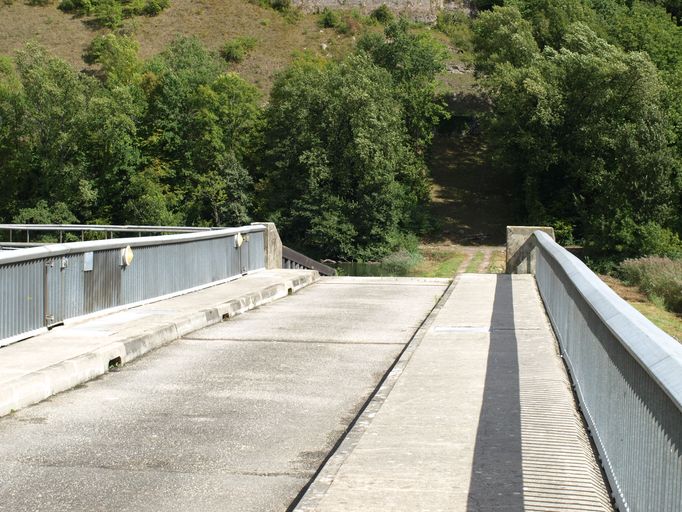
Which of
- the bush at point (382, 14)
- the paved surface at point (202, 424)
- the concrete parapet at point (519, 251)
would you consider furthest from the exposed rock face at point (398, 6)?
the paved surface at point (202, 424)

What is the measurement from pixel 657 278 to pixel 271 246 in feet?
71.7

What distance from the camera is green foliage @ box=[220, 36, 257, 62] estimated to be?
320ft

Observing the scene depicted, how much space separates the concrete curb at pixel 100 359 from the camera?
782 centimetres

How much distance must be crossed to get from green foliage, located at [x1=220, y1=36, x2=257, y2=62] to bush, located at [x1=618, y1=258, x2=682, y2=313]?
195 feet

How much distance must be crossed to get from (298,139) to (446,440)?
189 ft

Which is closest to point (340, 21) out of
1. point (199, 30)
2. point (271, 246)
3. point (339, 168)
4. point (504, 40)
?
point (199, 30)

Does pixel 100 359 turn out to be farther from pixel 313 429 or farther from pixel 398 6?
Result: pixel 398 6

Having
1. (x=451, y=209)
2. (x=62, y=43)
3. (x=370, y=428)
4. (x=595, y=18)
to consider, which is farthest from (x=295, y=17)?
(x=370, y=428)

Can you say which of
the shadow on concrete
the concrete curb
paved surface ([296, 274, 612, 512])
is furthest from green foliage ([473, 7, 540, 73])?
paved surface ([296, 274, 612, 512])

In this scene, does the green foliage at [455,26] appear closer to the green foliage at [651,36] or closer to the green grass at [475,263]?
the green foliage at [651,36]

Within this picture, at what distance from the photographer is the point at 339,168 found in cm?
6119

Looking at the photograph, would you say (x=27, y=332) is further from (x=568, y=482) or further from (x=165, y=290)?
(x=568, y=482)

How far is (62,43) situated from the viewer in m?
102

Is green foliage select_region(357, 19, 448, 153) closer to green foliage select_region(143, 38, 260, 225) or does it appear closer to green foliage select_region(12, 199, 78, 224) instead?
green foliage select_region(143, 38, 260, 225)
